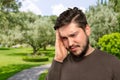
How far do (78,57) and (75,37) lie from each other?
0.21 meters

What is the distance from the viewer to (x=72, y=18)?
3453 millimetres

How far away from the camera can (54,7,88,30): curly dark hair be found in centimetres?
344

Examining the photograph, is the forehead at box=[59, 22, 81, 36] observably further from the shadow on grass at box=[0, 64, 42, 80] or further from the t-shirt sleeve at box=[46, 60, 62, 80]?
the shadow on grass at box=[0, 64, 42, 80]

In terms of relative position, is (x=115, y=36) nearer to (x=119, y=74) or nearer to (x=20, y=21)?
(x=20, y=21)

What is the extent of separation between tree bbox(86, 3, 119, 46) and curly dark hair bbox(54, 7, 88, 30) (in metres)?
44.5

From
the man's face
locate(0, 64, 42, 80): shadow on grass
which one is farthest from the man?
locate(0, 64, 42, 80): shadow on grass

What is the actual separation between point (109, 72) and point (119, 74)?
0.10 metres

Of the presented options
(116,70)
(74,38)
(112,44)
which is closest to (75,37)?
(74,38)

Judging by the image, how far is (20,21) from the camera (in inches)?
1213

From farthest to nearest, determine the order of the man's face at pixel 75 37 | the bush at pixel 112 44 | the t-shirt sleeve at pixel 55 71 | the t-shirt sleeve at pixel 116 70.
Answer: the bush at pixel 112 44 → the t-shirt sleeve at pixel 55 71 → the man's face at pixel 75 37 → the t-shirt sleeve at pixel 116 70

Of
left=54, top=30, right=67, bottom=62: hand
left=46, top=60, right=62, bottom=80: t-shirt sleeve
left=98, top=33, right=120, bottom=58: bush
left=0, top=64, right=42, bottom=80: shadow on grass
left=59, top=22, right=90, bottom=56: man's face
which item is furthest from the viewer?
left=98, top=33, right=120, bottom=58: bush

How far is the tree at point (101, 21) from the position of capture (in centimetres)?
4853

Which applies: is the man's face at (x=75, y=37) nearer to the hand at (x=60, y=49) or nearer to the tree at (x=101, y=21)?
the hand at (x=60, y=49)

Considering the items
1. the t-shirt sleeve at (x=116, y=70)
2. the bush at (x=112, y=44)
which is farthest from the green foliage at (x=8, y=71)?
the t-shirt sleeve at (x=116, y=70)
